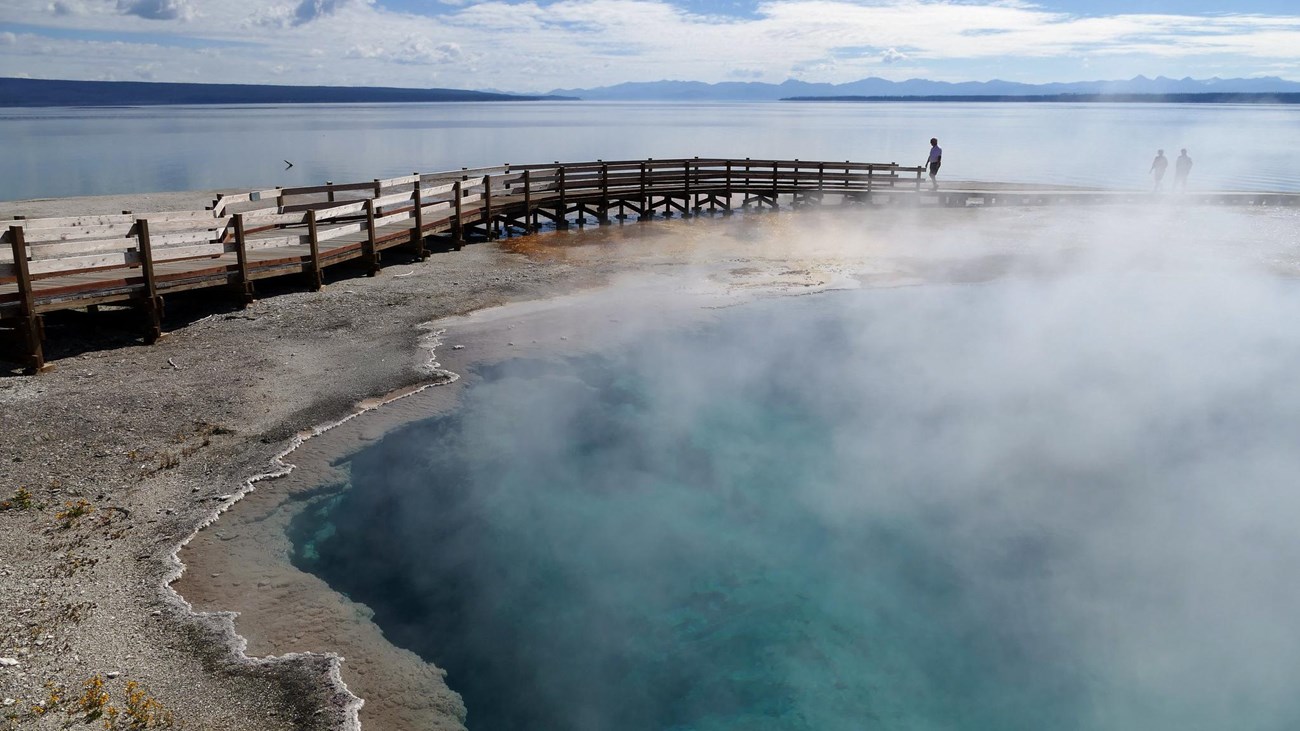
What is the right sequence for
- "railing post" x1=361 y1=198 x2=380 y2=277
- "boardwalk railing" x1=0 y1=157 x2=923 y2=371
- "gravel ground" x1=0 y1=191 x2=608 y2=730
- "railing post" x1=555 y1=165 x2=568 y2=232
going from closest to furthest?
"gravel ground" x1=0 y1=191 x2=608 y2=730 < "boardwalk railing" x1=0 y1=157 x2=923 y2=371 < "railing post" x1=361 y1=198 x2=380 y2=277 < "railing post" x1=555 y1=165 x2=568 y2=232

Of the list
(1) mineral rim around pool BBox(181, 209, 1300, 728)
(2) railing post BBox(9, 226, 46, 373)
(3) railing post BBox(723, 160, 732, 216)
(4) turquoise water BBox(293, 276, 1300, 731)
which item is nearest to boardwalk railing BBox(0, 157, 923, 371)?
(2) railing post BBox(9, 226, 46, 373)

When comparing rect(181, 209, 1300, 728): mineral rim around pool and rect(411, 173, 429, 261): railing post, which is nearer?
rect(181, 209, 1300, 728): mineral rim around pool

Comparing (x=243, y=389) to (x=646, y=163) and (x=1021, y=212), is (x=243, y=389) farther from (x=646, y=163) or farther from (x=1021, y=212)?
(x=1021, y=212)

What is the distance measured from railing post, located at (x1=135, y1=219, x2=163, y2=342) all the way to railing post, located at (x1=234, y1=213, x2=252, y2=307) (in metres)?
1.44

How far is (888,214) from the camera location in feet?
94.2

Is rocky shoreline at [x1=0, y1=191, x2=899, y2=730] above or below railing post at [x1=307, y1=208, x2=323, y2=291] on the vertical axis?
below

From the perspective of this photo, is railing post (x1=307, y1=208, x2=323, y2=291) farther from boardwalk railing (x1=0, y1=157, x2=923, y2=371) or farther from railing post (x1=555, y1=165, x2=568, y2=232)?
railing post (x1=555, y1=165, x2=568, y2=232)

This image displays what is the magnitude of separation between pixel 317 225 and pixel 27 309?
8.87 metres

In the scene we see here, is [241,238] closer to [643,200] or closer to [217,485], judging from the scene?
[217,485]

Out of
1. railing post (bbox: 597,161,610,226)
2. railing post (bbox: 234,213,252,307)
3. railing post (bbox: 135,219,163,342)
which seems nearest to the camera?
railing post (bbox: 135,219,163,342)

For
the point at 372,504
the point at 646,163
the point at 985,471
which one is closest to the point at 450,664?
the point at 372,504

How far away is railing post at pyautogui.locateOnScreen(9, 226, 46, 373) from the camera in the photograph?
10.9 metres

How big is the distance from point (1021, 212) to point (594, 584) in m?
26.6

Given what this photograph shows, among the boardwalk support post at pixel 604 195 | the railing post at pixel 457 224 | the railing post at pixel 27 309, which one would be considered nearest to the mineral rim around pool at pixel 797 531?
the railing post at pixel 27 309
